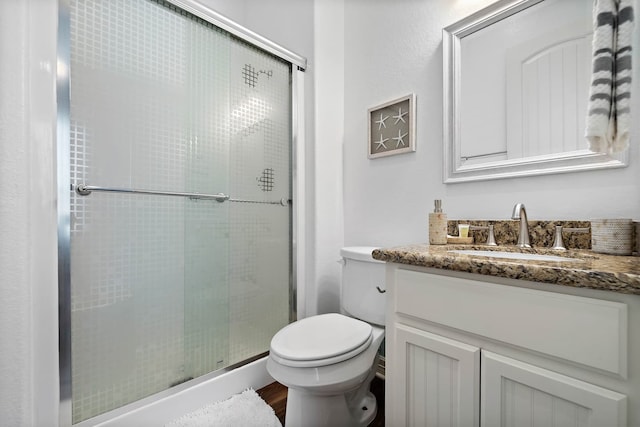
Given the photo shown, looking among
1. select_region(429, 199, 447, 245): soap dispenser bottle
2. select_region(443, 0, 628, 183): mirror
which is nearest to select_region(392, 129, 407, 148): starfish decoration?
select_region(443, 0, 628, 183): mirror

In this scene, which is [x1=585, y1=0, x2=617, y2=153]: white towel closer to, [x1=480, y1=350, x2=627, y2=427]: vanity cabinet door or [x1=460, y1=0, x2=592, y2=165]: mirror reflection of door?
[x1=460, y1=0, x2=592, y2=165]: mirror reflection of door

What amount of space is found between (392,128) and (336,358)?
1.17 m

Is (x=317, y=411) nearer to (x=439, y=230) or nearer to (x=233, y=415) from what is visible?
(x=233, y=415)

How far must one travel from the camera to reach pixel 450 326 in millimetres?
760

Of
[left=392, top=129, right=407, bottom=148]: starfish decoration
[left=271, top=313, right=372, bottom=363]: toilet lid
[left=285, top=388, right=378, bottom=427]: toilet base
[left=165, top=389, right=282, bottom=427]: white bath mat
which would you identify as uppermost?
[left=392, top=129, right=407, bottom=148]: starfish decoration

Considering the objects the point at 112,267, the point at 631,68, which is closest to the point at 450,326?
the point at 631,68

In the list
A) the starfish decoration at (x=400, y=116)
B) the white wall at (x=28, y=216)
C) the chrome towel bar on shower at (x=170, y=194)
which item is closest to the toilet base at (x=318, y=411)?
the white wall at (x=28, y=216)

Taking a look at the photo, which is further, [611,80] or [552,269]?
[611,80]

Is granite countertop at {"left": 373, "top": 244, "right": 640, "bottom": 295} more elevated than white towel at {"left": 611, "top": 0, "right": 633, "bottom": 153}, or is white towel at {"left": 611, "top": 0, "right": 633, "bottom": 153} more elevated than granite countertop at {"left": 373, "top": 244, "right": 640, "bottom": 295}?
white towel at {"left": 611, "top": 0, "right": 633, "bottom": 153}

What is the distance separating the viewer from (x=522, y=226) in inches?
41.1

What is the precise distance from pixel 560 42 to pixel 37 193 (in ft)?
6.22

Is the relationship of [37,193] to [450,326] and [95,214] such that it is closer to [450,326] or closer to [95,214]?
[95,214]

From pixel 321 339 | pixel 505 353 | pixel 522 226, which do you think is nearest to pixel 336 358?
pixel 321 339

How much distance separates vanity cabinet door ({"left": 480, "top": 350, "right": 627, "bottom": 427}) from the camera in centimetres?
56
